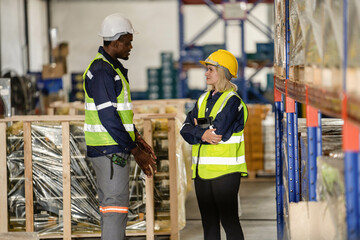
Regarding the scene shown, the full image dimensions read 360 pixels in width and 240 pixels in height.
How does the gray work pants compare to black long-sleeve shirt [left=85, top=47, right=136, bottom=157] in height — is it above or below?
below

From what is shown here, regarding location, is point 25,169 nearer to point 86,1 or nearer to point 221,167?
point 221,167

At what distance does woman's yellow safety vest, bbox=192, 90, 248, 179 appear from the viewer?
183 inches

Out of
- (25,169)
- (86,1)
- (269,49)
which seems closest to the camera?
(25,169)

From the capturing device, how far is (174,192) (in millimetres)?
6340

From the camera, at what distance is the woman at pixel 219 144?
15.3 feet

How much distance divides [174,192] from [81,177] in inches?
38.2

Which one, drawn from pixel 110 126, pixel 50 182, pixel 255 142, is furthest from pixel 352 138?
pixel 255 142

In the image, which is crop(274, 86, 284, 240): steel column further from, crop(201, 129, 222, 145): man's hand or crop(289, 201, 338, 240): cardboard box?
crop(289, 201, 338, 240): cardboard box

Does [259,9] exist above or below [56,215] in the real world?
above

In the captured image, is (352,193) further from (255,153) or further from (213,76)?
(255,153)

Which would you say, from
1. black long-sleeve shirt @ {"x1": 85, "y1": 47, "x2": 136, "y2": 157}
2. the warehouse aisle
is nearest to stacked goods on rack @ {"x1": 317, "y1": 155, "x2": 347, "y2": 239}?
black long-sleeve shirt @ {"x1": 85, "y1": 47, "x2": 136, "y2": 157}

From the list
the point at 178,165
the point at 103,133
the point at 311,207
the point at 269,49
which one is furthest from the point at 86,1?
the point at 311,207

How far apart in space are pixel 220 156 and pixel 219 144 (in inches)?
3.6

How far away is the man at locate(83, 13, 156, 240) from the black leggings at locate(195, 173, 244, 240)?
1.88ft
